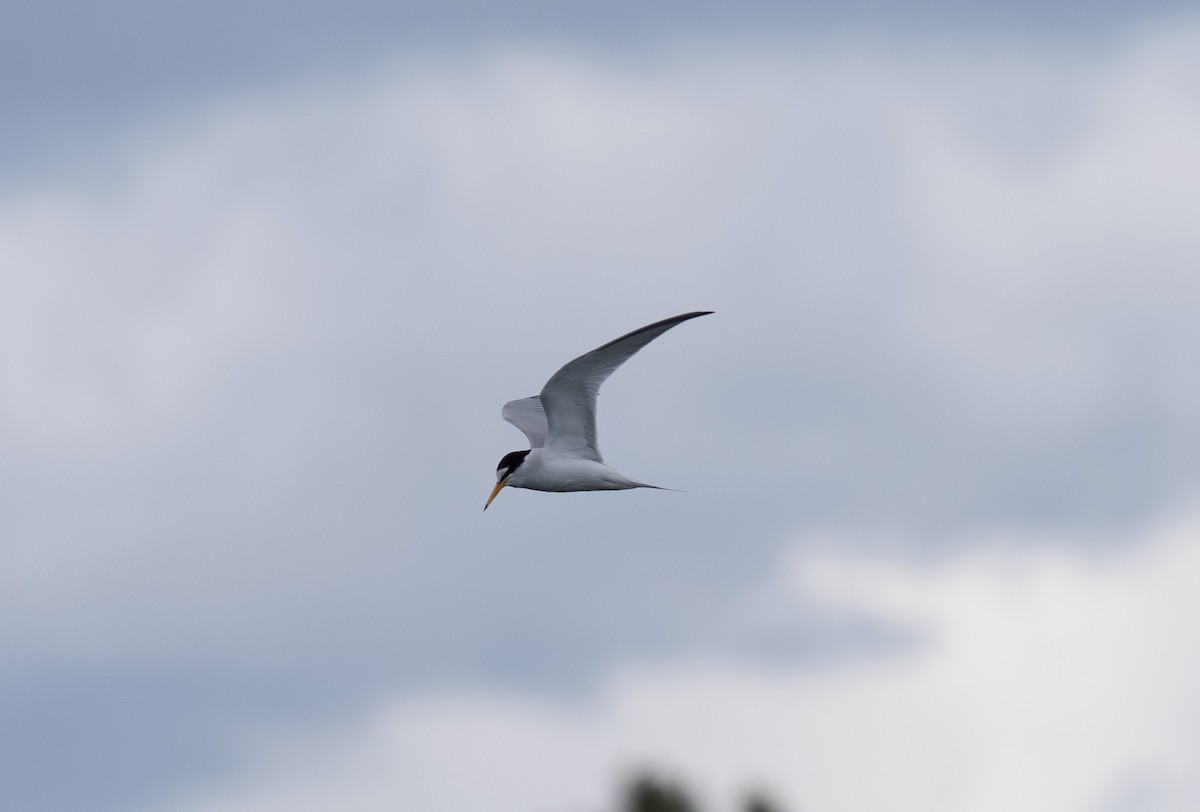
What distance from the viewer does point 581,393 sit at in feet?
69.6

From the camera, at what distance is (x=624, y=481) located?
2159 cm

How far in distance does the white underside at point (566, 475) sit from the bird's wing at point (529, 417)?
134 centimetres

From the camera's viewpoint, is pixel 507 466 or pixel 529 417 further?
pixel 529 417

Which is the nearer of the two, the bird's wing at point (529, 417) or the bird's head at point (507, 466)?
the bird's head at point (507, 466)

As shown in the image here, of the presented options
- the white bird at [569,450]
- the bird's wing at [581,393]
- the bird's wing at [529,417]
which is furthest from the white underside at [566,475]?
the bird's wing at [529,417]

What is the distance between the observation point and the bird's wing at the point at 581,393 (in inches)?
778

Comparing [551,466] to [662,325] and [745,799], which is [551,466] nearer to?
[662,325]

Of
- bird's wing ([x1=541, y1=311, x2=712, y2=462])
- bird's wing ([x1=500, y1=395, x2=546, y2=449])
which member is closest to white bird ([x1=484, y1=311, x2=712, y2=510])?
bird's wing ([x1=541, y1=311, x2=712, y2=462])

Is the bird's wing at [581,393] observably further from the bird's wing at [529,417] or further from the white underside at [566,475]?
the bird's wing at [529,417]

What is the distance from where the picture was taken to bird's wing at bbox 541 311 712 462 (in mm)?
19766

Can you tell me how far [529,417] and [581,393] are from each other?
4.22 m

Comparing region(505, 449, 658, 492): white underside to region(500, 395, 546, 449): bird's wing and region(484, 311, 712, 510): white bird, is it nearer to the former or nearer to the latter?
region(484, 311, 712, 510): white bird

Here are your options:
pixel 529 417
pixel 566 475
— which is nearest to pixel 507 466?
pixel 566 475

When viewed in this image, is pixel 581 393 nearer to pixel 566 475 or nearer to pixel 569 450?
pixel 569 450
